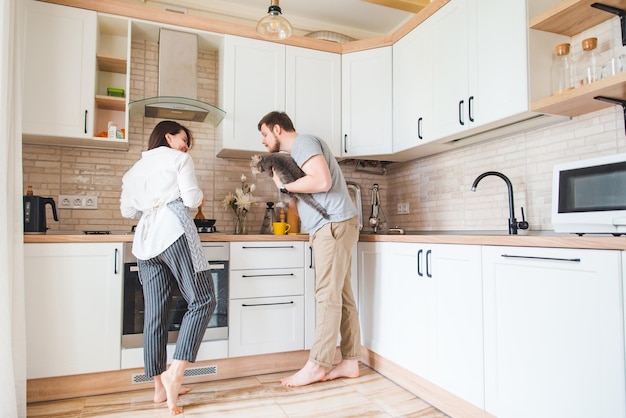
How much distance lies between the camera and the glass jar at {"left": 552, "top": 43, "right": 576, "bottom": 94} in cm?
207

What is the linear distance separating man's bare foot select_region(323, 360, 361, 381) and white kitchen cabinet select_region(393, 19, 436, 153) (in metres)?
1.48

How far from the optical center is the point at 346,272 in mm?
2514

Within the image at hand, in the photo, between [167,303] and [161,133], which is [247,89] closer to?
[161,133]

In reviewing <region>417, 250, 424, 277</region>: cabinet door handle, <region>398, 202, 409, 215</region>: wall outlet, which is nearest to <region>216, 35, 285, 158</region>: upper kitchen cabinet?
<region>398, 202, 409, 215</region>: wall outlet

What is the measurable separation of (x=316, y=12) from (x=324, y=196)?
192cm

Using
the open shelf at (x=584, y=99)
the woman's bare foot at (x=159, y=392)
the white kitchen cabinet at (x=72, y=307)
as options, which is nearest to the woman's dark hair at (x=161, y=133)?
the white kitchen cabinet at (x=72, y=307)

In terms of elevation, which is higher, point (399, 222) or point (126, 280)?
point (399, 222)

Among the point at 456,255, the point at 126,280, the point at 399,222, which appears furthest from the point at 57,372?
the point at 399,222

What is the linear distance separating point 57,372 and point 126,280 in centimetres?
55

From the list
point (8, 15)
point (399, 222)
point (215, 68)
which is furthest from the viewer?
point (399, 222)

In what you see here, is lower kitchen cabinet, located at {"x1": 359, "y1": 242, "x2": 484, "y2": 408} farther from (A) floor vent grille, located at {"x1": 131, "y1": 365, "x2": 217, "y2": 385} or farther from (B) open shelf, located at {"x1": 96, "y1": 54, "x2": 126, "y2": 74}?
(B) open shelf, located at {"x1": 96, "y1": 54, "x2": 126, "y2": 74}

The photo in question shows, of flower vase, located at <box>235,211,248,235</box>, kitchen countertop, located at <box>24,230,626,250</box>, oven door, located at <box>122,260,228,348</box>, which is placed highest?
flower vase, located at <box>235,211,248,235</box>

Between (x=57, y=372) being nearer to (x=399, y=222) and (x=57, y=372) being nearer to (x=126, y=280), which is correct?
(x=126, y=280)

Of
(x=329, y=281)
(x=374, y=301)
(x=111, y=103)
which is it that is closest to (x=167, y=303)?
(x=329, y=281)
